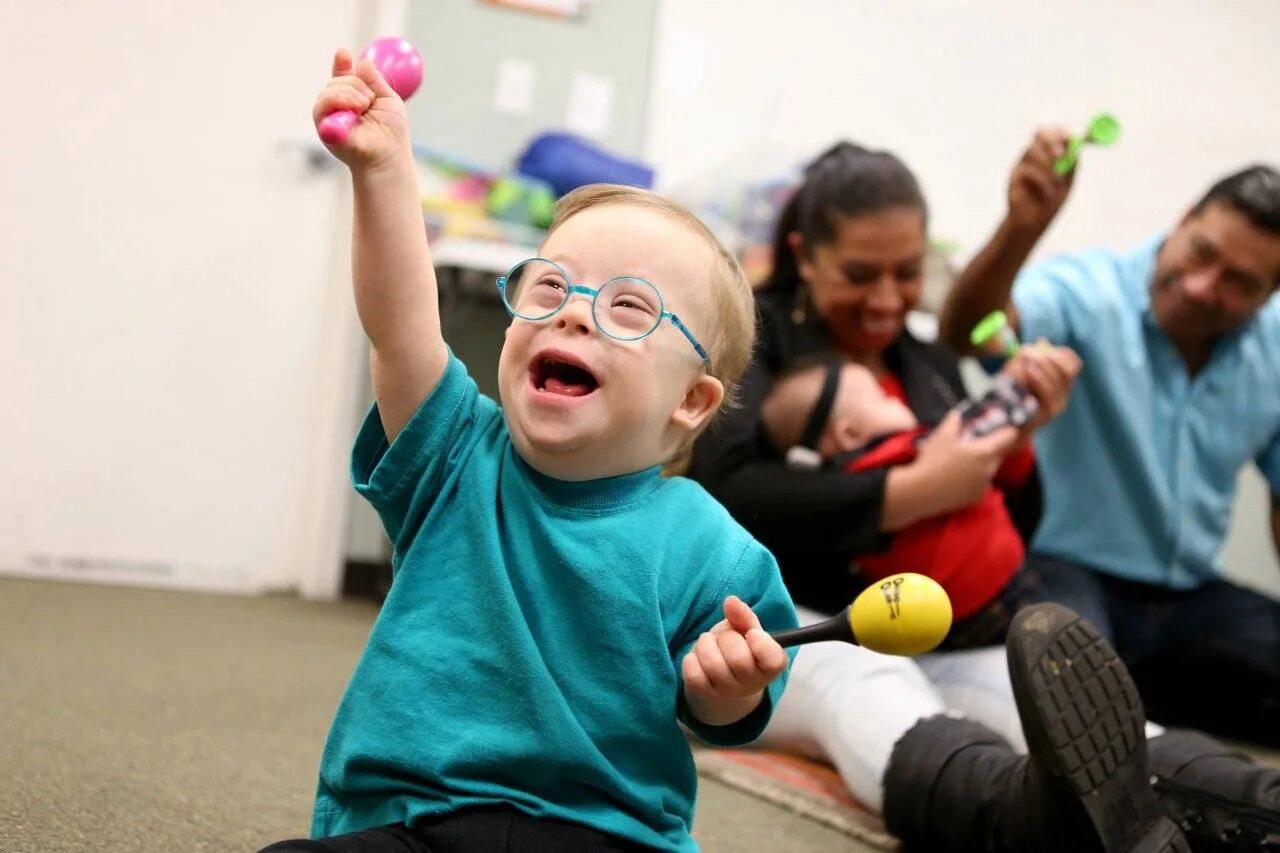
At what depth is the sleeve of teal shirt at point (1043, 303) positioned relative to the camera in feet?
5.25

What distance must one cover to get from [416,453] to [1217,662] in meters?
1.36

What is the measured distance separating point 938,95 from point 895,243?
1.48 m

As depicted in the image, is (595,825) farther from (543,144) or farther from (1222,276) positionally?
(543,144)

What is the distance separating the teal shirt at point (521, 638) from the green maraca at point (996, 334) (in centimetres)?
76

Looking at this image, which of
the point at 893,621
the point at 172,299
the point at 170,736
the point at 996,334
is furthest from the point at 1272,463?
the point at 172,299

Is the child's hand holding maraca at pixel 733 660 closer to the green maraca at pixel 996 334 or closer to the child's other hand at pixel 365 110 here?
the child's other hand at pixel 365 110

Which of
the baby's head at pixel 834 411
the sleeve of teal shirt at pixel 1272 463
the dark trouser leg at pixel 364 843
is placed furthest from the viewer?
the sleeve of teal shirt at pixel 1272 463

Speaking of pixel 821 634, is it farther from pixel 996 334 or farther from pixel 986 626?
pixel 996 334

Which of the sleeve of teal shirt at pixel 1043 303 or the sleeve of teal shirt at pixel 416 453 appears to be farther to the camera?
the sleeve of teal shirt at pixel 1043 303

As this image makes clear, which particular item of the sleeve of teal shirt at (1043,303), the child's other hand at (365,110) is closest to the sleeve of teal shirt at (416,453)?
the child's other hand at (365,110)

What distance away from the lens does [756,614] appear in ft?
2.24

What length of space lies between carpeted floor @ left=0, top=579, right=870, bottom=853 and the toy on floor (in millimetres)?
378

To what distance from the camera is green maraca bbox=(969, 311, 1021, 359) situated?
1.36 m

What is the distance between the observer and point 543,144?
2.32 meters
